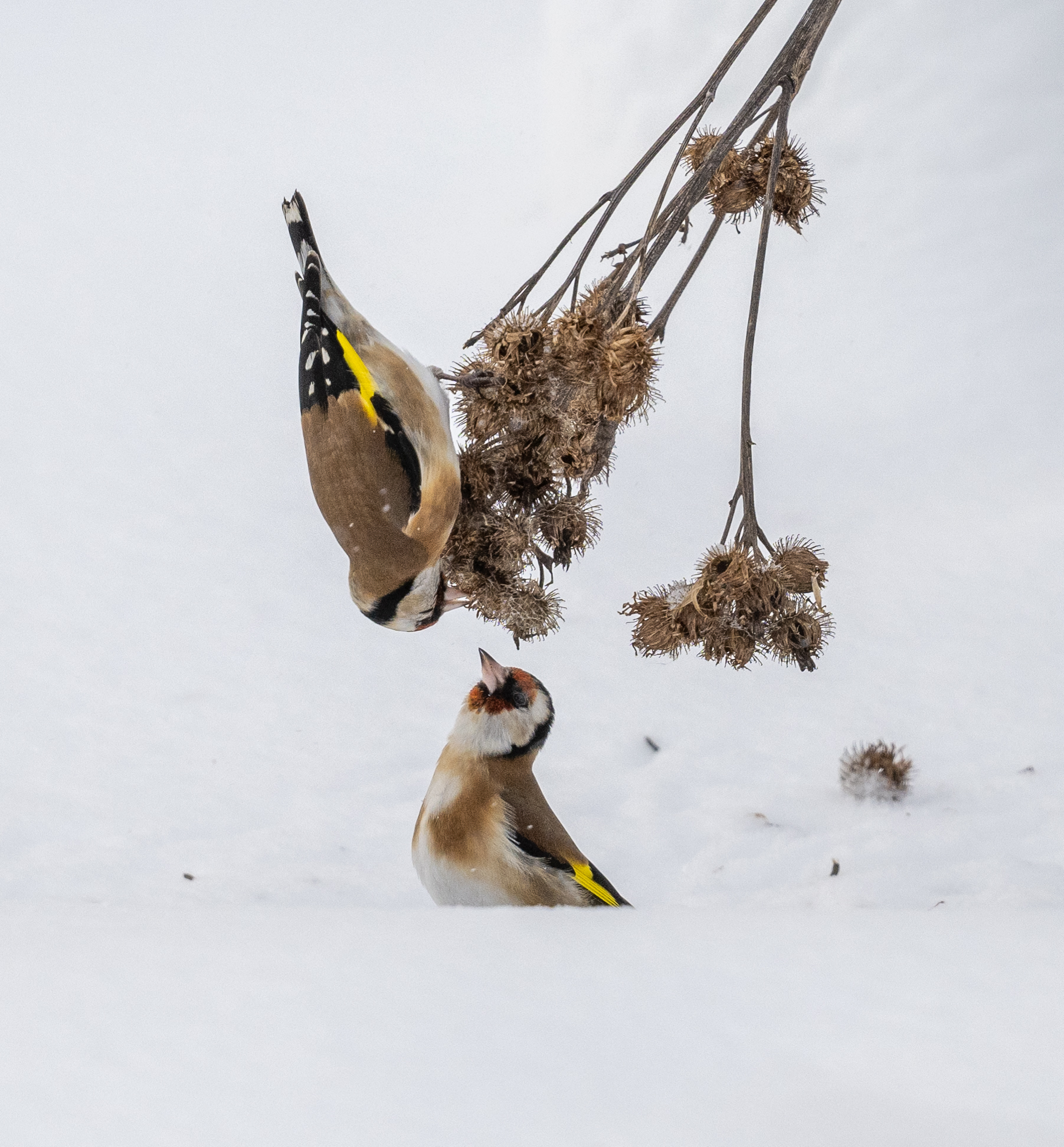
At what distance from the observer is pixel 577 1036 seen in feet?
1.46

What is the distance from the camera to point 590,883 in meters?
1.09

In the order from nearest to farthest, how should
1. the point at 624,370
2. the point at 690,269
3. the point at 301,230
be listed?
the point at 624,370 < the point at 690,269 < the point at 301,230

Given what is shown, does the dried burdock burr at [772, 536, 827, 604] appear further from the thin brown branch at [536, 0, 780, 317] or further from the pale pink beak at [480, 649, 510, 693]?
the pale pink beak at [480, 649, 510, 693]

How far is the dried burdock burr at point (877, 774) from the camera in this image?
132 centimetres

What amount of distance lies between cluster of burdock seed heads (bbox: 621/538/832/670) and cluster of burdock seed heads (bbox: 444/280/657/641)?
12cm

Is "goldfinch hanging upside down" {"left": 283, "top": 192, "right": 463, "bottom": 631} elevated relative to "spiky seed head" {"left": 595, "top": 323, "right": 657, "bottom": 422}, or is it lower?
elevated

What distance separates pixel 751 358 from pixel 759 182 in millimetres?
184

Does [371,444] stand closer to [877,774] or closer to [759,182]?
[759,182]

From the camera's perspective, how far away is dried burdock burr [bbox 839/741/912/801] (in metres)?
1.32

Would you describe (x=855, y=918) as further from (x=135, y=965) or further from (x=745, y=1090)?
(x=135, y=965)

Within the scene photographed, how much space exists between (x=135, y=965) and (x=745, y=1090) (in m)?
0.28

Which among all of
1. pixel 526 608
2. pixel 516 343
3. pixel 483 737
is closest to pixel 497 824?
pixel 483 737

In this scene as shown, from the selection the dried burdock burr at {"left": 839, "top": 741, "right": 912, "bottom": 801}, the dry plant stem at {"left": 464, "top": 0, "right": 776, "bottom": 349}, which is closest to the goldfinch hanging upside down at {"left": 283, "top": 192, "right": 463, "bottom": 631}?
the dry plant stem at {"left": 464, "top": 0, "right": 776, "bottom": 349}

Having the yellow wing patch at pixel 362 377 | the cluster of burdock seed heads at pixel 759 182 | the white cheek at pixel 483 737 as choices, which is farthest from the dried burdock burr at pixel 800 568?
the white cheek at pixel 483 737
